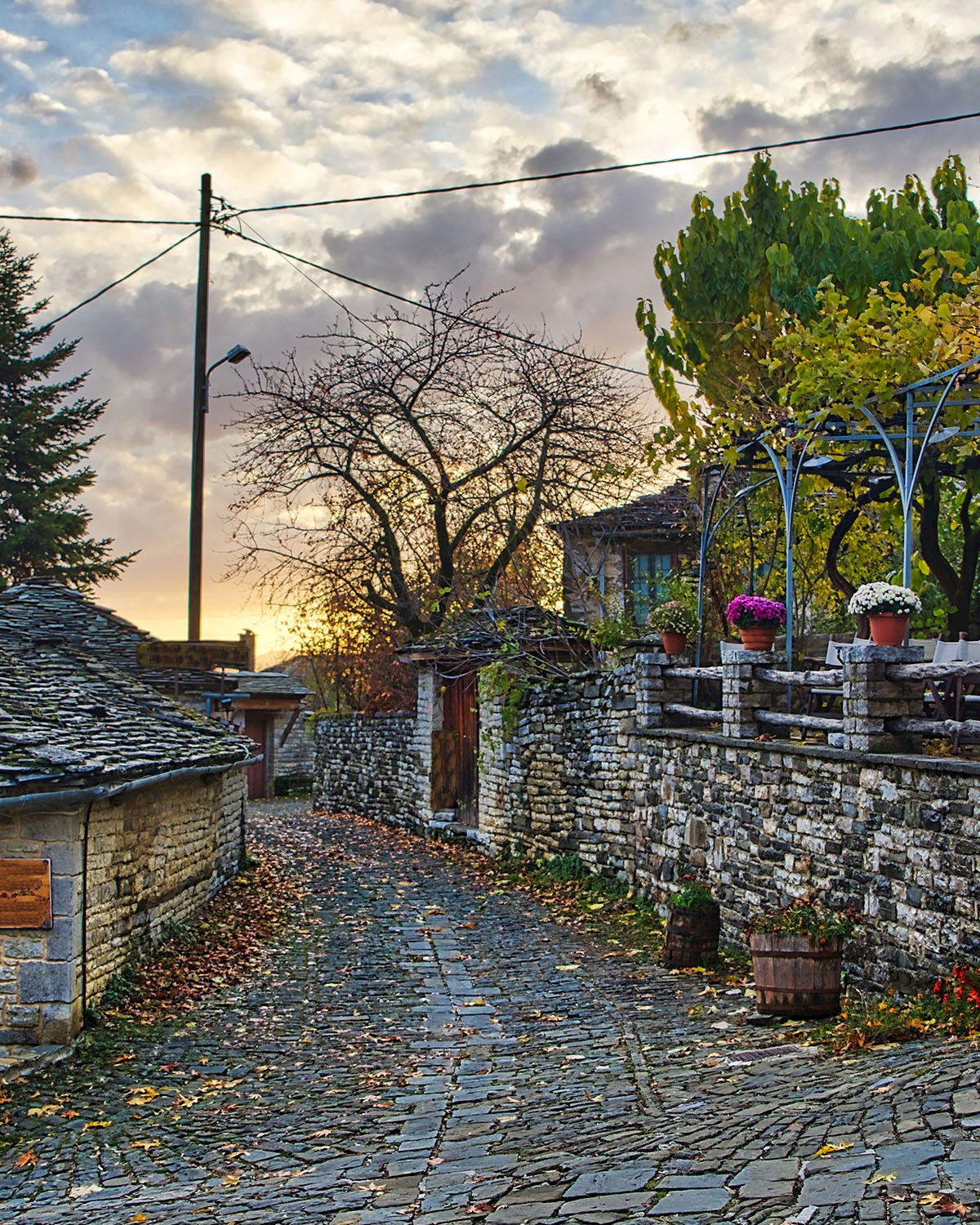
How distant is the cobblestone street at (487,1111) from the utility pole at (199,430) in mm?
5536

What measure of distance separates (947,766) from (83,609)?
16.7 metres

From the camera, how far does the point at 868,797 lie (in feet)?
27.1

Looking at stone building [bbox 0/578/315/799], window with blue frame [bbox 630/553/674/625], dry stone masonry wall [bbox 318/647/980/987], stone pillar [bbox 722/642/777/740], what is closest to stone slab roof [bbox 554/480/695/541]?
window with blue frame [bbox 630/553/674/625]

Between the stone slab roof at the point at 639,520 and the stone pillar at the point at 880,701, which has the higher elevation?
the stone slab roof at the point at 639,520

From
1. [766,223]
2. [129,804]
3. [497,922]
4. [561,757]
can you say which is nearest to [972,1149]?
[129,804]

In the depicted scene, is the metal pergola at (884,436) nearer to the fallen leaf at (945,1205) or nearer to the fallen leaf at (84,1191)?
the fallen leaf at (945,1205)

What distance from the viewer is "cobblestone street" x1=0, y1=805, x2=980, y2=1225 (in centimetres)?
482

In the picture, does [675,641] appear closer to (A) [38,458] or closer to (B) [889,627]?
(B) [889,627]

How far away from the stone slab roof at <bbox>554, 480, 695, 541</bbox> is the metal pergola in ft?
31.1

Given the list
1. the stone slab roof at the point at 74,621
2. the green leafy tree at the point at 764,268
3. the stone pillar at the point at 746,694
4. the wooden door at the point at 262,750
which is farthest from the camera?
the wooden door at the point at 262,750

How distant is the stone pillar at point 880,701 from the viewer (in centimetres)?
829

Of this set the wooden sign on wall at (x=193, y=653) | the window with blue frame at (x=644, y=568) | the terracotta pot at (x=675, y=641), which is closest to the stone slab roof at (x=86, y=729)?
the wooden sign on wall at (x=193, y=653)

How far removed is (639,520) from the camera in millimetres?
23156

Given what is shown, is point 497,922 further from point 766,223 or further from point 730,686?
point 766,223
